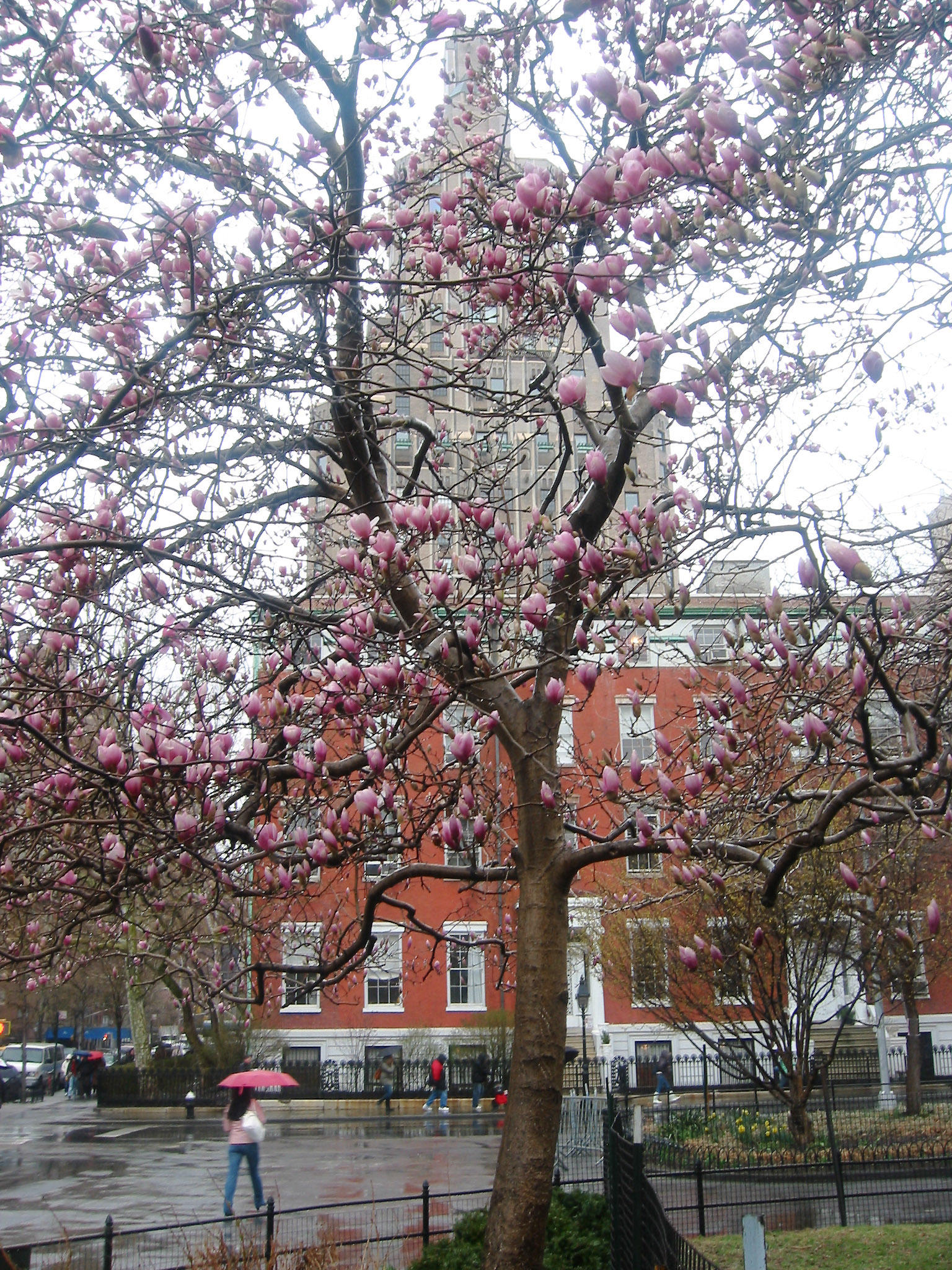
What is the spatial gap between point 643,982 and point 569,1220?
1236cm

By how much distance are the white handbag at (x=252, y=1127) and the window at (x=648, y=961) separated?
912 cm

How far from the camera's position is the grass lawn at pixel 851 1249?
28.1 ft

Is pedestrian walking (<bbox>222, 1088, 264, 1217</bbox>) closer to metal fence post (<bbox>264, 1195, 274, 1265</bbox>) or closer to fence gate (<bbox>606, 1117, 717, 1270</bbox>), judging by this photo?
metal fence post (<bbox>264, 1195, 274, 1265</bbox>)

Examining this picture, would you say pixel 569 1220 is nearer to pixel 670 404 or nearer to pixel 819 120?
pixel 670 404

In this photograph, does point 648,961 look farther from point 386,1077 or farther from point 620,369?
point 620,369

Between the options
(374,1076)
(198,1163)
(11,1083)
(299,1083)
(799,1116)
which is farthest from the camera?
(11,1083)

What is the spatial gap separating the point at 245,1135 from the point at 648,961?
10.4 meters

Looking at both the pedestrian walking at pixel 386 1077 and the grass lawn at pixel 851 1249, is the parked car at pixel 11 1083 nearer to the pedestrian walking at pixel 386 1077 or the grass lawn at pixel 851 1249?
the pedestrian walking at pixel 386 1077

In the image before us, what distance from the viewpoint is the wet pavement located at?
12.3m

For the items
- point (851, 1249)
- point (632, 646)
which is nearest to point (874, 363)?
point (632, 646)

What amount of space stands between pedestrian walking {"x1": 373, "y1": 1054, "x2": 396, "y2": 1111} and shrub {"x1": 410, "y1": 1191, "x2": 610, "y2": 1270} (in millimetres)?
18242

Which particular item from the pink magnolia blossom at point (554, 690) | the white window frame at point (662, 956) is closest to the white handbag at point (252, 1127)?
the pink magnolia blossom at point (554, 690)

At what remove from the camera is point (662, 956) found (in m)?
18.5

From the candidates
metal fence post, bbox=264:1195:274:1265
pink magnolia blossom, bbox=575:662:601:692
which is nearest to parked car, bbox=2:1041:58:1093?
metal fence post, bbox=264:1195:274:1265
